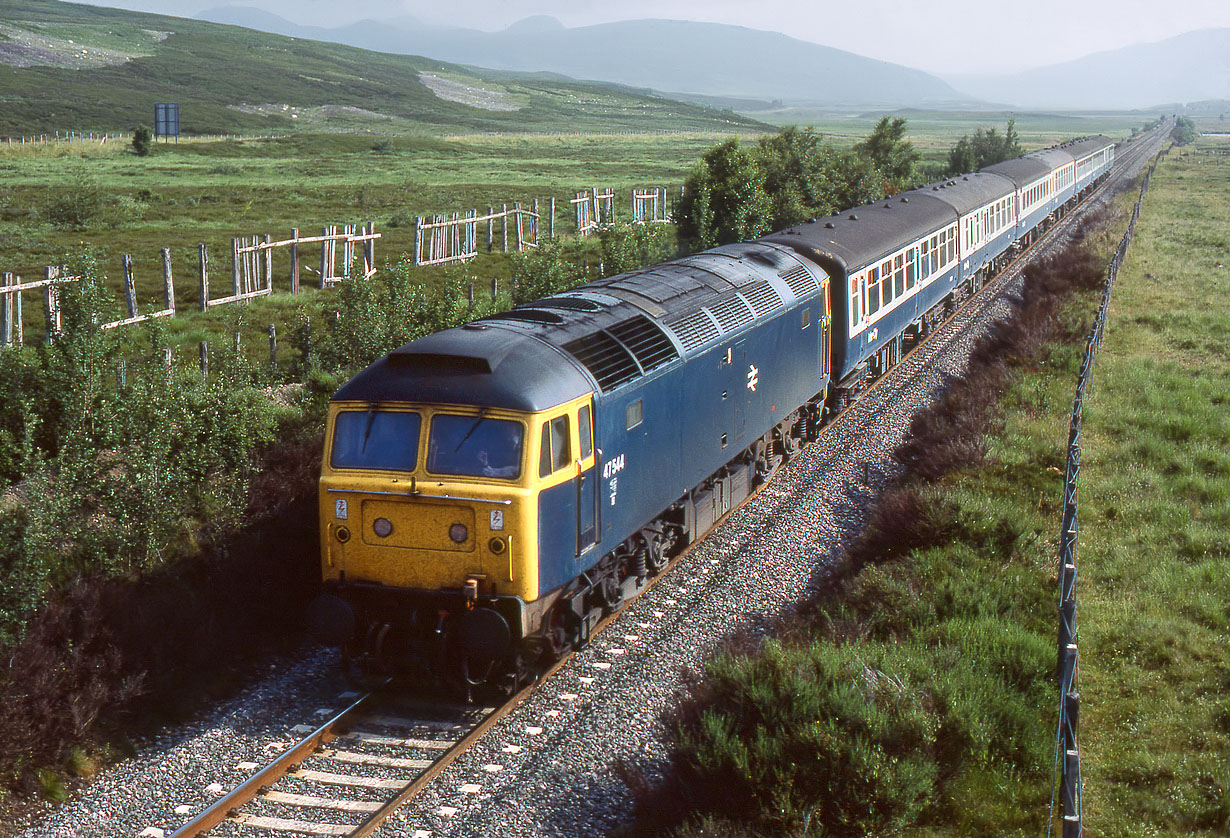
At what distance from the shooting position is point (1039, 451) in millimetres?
18500

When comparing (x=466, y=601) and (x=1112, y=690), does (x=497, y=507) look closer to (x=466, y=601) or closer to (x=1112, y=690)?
(x=466, y=601)

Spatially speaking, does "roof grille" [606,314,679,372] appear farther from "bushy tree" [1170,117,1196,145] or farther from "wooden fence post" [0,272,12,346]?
"bushy tree" [1170,117,1196,145]

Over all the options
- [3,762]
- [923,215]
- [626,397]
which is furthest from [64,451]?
[923,215]

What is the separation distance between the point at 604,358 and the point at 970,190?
84.0ft

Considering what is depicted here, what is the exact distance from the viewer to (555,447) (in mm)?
10656

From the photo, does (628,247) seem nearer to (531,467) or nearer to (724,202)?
(724,202)

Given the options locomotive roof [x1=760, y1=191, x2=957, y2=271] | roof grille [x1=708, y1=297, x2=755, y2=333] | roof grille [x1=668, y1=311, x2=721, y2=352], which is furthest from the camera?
locomotive roof [x1=760, y1=191, x2=957, y2=271]

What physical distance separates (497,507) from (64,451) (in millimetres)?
5647

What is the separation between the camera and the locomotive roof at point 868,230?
66.9ft

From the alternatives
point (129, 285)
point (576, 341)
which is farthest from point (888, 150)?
point (576, 341)

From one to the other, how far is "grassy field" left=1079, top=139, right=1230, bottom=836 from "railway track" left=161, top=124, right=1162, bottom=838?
5.31 m

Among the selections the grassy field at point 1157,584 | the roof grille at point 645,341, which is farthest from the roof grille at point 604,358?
the grassy field at point 1157,584

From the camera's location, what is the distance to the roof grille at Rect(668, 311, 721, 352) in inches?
532

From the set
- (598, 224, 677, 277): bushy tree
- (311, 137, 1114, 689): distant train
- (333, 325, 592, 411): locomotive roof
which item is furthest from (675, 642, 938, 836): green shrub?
(598, 224, 677, 277): bushy tree
